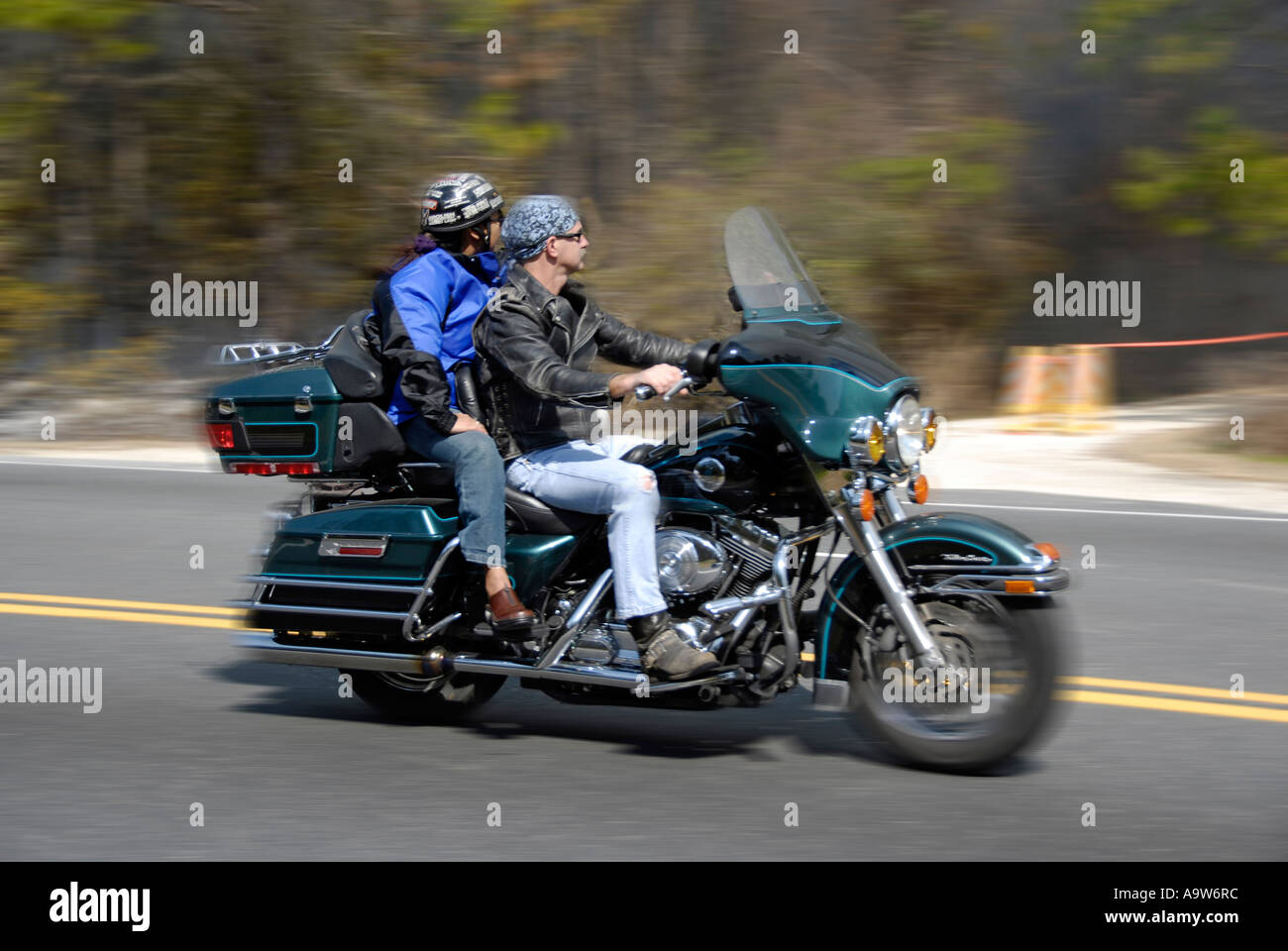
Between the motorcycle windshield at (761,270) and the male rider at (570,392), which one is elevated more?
the motorcycle windshield at (761,270)

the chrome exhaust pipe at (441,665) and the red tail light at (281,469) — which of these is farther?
the red tail light at (281,469)

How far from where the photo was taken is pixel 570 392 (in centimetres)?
536

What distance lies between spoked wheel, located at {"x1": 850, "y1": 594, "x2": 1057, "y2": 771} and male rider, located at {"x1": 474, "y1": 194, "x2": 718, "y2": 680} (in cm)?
52

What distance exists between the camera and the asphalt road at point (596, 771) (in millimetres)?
4719

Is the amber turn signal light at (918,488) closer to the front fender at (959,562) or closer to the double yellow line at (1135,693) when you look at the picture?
the front fender at (959,562)

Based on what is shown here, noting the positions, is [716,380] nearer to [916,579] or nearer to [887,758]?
[916,579]

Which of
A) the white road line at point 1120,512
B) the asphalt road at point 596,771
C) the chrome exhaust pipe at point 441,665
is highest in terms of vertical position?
the white road line at point 1120,512

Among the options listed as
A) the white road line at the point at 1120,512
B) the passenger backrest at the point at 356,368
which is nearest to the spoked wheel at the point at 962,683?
the passenger backrest at the point at 356,368

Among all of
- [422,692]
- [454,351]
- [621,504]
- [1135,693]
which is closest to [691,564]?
[621,504]

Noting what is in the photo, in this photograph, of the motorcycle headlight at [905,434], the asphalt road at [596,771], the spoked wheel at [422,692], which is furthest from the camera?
the spoked wheel at [422,692]

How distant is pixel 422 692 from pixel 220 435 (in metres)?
1.17

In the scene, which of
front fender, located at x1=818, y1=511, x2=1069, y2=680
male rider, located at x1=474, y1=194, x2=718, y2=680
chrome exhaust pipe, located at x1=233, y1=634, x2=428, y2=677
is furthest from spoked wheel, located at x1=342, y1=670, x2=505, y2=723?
front fender, located at x1=818, y1=511, x2=1069, y2=680
